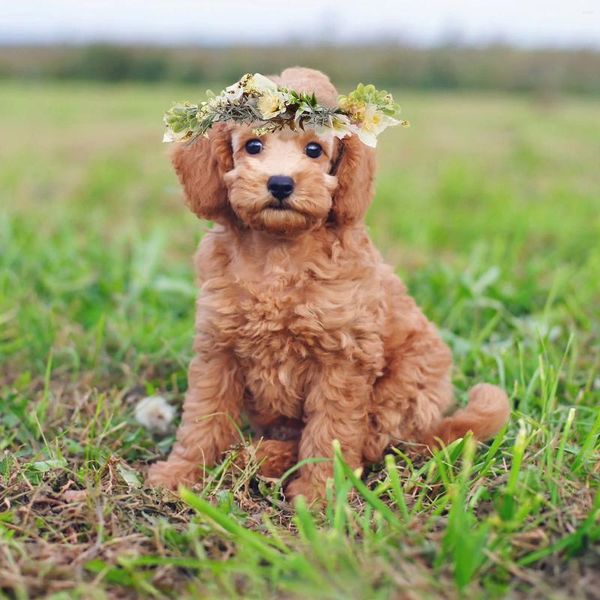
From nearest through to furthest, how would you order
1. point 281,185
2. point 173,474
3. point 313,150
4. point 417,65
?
point 281,185, point 313,150, point 173,474, point 417,65

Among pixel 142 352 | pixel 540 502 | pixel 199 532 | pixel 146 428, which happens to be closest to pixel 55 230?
pixel 142 352

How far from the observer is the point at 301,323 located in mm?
2914

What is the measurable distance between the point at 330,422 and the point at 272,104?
3.84ft

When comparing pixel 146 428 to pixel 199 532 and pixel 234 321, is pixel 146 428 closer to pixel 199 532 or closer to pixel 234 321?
pixel 234 321

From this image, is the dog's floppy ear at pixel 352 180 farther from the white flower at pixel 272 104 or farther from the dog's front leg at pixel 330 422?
the dog's front leg at pixel 330 422

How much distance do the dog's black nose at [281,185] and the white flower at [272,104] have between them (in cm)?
21

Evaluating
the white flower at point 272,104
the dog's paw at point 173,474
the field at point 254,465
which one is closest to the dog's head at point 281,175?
the white flower at point 272,104

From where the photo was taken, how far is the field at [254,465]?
2324 mm

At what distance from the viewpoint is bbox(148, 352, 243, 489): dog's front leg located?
319 centimetres

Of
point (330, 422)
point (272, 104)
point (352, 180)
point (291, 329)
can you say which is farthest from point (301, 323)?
point (272, 104)

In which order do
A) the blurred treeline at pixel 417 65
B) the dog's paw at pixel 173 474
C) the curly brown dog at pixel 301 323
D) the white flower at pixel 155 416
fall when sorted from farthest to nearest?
1. the blurred treeline at pixel 417 65
2. the white flower at pixel 155 416
3. the dog's paw at pixel 173 474
4. the curly brown dog at pixel 301 323

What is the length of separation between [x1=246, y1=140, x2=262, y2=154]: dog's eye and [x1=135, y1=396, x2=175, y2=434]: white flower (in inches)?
52.8

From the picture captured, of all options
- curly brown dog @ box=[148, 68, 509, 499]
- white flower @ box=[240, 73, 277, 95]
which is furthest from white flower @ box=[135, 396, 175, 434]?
white flower @ box=[240, 73, 277, 95]

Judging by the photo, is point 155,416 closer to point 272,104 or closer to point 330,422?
point 330,422
